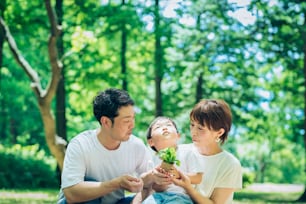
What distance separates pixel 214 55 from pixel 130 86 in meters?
6.95

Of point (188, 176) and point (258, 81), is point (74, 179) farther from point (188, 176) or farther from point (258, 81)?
point (258, 81)

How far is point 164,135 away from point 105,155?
42cm

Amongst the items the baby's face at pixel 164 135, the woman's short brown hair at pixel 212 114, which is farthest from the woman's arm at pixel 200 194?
the baby's face at pixel 164 135

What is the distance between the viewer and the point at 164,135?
388cm

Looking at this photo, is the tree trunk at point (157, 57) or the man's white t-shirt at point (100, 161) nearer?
the man's white t-shirt at point (100, 161)

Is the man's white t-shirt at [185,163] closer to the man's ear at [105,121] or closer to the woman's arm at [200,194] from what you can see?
the woman's arm at [200,194]

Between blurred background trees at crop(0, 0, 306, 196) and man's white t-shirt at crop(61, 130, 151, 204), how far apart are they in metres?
8.12

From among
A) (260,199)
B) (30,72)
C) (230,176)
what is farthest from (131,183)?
(260,199)

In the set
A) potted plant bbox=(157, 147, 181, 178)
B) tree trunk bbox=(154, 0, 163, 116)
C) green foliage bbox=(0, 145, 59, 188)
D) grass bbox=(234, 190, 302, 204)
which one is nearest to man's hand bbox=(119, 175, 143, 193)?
potted plant bbox=(157, 147, 181, 178)

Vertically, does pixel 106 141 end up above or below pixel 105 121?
below

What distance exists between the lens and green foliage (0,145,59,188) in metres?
17.1

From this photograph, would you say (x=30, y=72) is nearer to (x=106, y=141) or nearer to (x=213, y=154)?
(x=106, y=141)

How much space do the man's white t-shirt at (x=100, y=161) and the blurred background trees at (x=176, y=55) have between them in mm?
8119

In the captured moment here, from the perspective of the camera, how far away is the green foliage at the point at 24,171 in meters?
17.1
